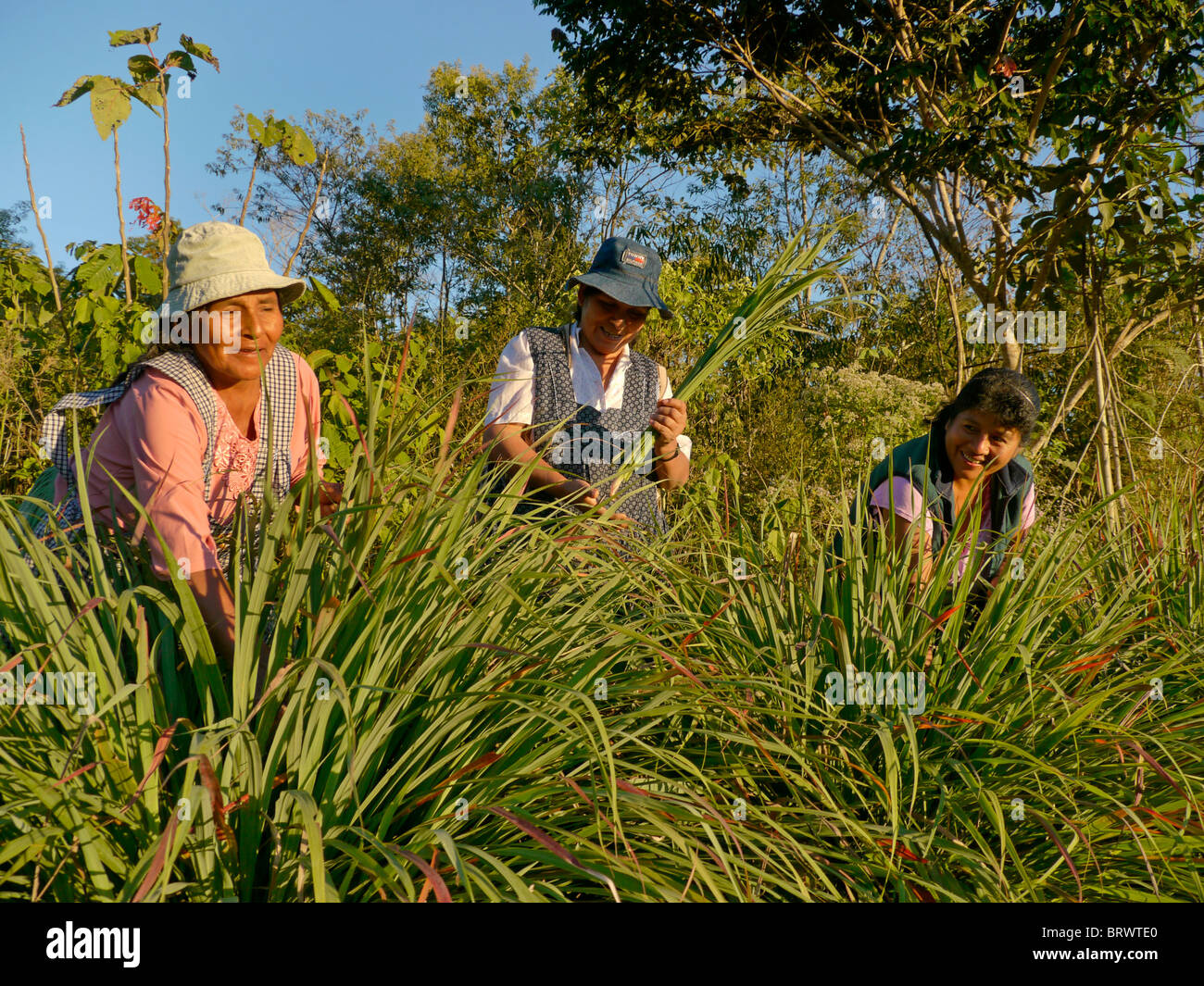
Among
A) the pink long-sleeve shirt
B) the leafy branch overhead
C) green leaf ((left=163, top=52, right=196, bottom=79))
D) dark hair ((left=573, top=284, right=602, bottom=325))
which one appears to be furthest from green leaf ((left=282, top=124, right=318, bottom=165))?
the pink long-sleeve shirt

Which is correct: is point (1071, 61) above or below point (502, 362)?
above

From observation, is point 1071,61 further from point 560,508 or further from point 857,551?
point 560,508

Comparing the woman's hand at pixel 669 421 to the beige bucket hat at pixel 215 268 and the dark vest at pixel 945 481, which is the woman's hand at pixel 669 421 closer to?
the dark vest at pixel 945 481

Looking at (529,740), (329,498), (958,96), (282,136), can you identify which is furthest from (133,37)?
(958,96)

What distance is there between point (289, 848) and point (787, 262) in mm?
1535

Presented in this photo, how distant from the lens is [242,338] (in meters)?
1.79

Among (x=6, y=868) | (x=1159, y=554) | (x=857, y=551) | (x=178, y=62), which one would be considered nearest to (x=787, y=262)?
(x=857, y=551)

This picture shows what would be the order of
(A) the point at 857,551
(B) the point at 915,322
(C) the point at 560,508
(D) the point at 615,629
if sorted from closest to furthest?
(D) the point at 615,629, (C) the point at 560,508, (A) the point at 857,551, (B) the point at 915,322

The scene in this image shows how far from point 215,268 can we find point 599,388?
117 centimetres

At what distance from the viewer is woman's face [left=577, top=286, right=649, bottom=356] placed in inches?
99.3

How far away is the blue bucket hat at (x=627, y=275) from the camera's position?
2455mm

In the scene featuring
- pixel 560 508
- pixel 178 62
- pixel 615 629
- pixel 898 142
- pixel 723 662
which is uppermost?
pixel 898 142

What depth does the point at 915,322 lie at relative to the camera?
7844 mm

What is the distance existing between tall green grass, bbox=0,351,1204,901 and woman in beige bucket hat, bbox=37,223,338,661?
0.54 feet
